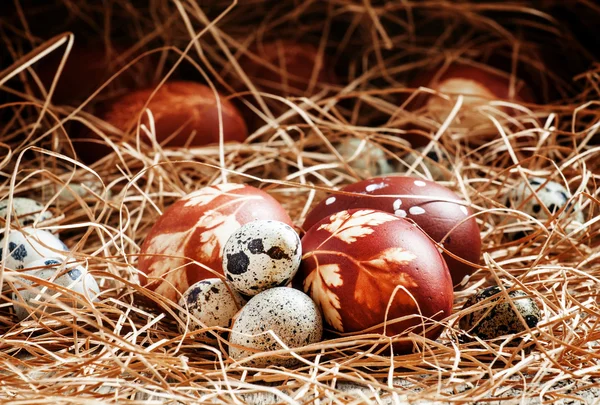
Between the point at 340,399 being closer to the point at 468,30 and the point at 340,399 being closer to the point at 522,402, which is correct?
the point at 522,402

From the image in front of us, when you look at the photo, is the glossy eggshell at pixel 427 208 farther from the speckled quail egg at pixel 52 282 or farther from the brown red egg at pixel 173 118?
the brown red egg at pixel 173 118

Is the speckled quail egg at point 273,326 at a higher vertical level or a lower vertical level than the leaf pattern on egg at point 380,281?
lower

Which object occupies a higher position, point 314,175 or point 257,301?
point 257,301

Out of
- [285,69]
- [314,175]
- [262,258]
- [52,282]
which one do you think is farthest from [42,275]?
[285,69]

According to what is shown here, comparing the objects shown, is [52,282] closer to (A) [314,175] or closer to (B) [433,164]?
(A) [314,175]

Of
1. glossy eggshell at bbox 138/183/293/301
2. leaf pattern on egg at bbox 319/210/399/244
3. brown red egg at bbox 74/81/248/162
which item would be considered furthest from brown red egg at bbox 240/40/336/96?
leaf pattern on egg at bbox 319/210/399/244

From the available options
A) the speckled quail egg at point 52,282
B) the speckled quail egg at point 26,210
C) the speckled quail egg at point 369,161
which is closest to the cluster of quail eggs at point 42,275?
the speckled quail egg at point 52,282

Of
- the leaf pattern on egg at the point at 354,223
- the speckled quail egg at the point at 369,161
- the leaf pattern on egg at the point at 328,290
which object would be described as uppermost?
the leaf pattern on egg at the point at 354,223
